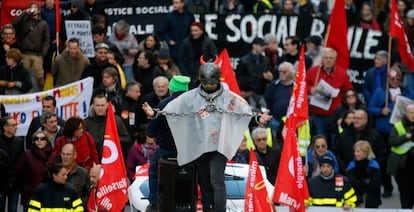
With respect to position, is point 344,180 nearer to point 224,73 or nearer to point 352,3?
point 224,73

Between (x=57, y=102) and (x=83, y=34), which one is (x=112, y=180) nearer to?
(x=57, y=102)

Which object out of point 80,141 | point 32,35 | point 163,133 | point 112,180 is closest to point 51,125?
point 80,141

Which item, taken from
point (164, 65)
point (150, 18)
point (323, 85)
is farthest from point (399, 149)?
point (150, 18)

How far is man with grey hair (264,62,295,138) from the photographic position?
25578 mm

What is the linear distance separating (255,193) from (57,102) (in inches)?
228

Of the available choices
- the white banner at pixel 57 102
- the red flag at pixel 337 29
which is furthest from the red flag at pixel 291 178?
the red flag at pixel 337 29

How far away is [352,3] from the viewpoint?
30.1 m

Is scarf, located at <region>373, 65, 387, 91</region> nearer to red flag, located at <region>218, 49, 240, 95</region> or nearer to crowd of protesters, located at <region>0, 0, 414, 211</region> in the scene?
crowd of protesters, located at <region>0, 0, 414, 211</region>

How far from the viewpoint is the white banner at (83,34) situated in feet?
86.0

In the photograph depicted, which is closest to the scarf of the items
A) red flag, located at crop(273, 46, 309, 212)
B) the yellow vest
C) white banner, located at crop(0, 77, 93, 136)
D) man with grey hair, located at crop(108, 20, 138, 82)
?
the yellow vest

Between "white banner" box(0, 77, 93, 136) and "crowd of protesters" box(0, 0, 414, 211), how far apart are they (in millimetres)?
208

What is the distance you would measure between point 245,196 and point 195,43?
23.8 feet

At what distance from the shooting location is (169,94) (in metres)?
23.2

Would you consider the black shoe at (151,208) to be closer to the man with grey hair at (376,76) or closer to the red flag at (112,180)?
the red flag at (112,180)
